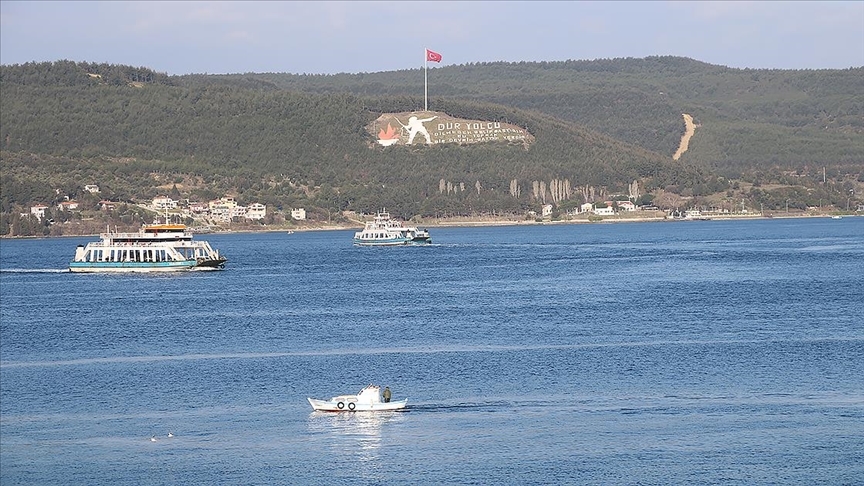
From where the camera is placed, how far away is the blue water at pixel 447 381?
112 ft

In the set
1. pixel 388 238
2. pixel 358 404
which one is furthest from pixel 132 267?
pixel 358 404

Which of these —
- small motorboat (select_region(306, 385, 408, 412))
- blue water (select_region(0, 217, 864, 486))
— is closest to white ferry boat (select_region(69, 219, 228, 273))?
blue water (select_region(0, 217, 864, 486))

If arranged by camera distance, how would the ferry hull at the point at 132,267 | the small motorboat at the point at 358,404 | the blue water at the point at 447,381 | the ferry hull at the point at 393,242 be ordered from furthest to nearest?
the ferry hull at the point at 393,242, the ferry hull at the point at 132,267, the small motorboat at the point at 358,404, the blue water at the point at 447,381

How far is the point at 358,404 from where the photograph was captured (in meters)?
40.3

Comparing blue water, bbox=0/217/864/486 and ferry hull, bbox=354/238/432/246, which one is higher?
ferry hull, bbox=354/238/432/246

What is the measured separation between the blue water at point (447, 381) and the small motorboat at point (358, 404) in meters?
0.50

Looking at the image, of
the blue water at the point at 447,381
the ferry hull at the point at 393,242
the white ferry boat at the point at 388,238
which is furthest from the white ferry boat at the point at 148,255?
the white ferry boat at the point at 388,238

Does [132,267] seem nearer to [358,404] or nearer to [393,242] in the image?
[393,242]

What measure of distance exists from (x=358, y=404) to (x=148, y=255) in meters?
71.2

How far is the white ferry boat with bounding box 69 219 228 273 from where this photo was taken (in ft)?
351

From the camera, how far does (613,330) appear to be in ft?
194

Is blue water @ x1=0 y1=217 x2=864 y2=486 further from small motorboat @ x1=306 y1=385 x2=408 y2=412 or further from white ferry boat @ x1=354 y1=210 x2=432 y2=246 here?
white ferry boat @ x1=354 y1=210 x2=432 y2=246

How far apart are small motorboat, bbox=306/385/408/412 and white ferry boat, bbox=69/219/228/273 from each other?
6872 centimetres

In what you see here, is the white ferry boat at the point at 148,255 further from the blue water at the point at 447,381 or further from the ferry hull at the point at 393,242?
the ferry hull at the point at 393,242
